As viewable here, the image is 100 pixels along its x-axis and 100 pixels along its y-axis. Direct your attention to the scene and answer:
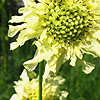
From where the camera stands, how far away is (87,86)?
115 inches

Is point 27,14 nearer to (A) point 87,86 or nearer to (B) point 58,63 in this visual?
(B) point 58,63

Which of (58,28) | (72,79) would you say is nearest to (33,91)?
(58,28)

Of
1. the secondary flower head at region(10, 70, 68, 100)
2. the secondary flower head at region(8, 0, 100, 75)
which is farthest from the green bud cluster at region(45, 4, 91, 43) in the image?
the secondary flower head at region(10, 70, 68, 100)

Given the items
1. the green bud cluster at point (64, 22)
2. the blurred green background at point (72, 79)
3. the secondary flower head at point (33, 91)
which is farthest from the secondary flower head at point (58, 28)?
the blurred green background at point (72, 79)

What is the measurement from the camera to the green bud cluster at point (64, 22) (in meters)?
1.11

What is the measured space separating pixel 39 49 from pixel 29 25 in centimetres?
11

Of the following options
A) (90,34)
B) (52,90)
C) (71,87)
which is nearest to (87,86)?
(71,87)

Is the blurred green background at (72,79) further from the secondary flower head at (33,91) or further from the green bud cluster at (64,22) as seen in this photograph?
the green bud cluster at (64,22)

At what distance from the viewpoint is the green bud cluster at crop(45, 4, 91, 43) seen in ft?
3.63

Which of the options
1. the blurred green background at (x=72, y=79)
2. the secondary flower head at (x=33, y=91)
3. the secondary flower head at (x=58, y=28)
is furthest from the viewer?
the blurred green background at (x=72, y=79)

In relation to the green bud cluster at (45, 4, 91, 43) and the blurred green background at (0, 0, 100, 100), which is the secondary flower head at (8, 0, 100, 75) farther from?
the blurred green background at (0, 0, 100, 100)

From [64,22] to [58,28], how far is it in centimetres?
4

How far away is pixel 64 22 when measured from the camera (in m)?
1.11

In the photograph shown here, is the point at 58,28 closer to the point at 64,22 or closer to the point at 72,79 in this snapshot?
the point at 64,22
